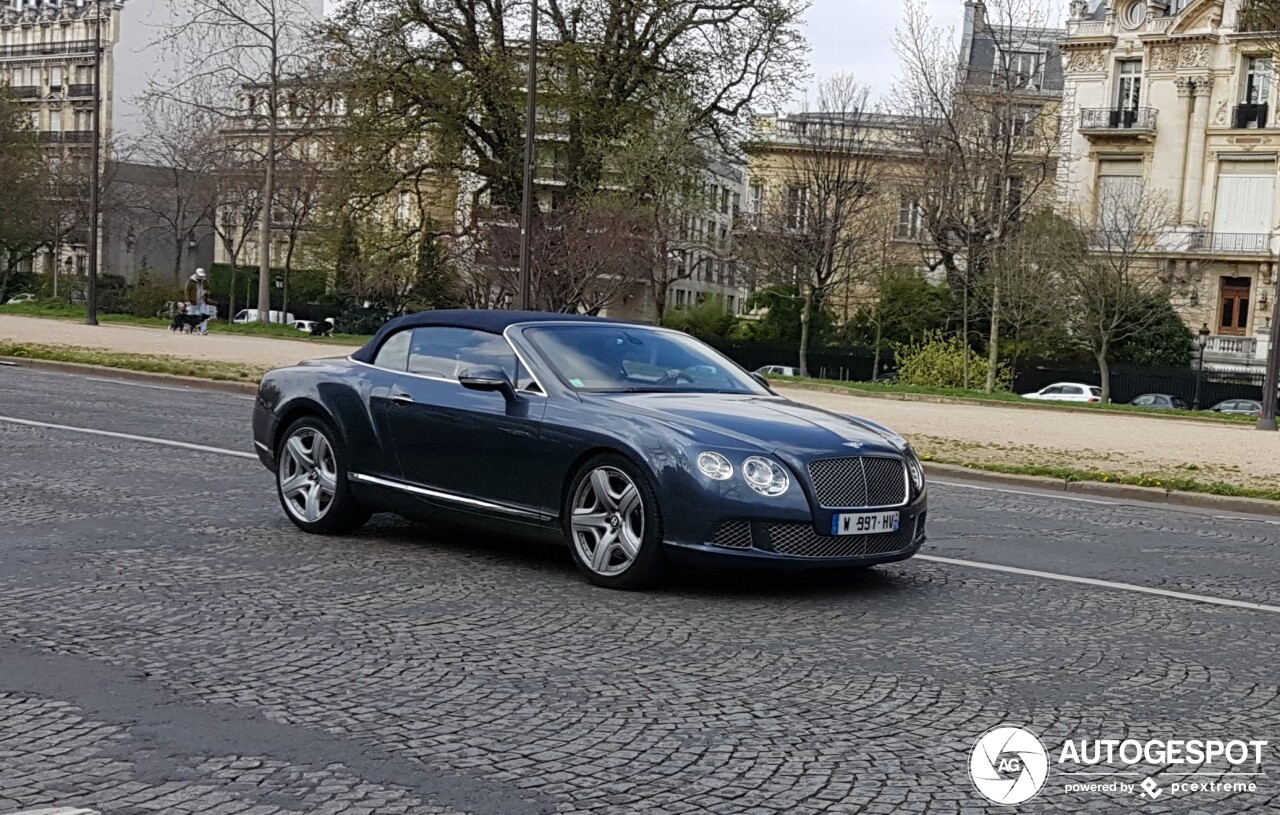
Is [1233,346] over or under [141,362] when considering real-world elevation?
over

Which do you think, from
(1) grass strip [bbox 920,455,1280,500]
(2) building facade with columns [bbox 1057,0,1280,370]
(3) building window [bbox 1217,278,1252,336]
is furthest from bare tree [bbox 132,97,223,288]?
(1) grass strip [bbox 920,455,1280,500]

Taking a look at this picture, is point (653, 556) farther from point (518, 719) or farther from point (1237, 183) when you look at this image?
point (1237, 183)

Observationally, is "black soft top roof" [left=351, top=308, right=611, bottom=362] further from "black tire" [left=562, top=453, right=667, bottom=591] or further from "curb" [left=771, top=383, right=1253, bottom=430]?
"curb" [left=771, top=383, right=1253, bottom=430]

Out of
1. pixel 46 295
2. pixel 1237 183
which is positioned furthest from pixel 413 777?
pixel 46 295

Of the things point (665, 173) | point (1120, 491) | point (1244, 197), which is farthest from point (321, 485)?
point (1244, 197)

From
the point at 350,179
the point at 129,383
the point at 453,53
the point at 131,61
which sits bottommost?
the point at 129,383

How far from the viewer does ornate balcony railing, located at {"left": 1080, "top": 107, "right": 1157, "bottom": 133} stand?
6062cm

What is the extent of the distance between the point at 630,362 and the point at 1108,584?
10.1 feet

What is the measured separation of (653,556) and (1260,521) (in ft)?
26.3

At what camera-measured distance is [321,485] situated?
9406 mm

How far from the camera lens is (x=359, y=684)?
5.77m

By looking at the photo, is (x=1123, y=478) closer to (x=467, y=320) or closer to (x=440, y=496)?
(x=467, y=320)

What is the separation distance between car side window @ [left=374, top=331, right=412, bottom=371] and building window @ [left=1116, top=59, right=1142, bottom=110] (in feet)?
188

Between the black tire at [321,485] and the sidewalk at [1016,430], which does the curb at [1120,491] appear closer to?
the sidewalk at [1016,430]
